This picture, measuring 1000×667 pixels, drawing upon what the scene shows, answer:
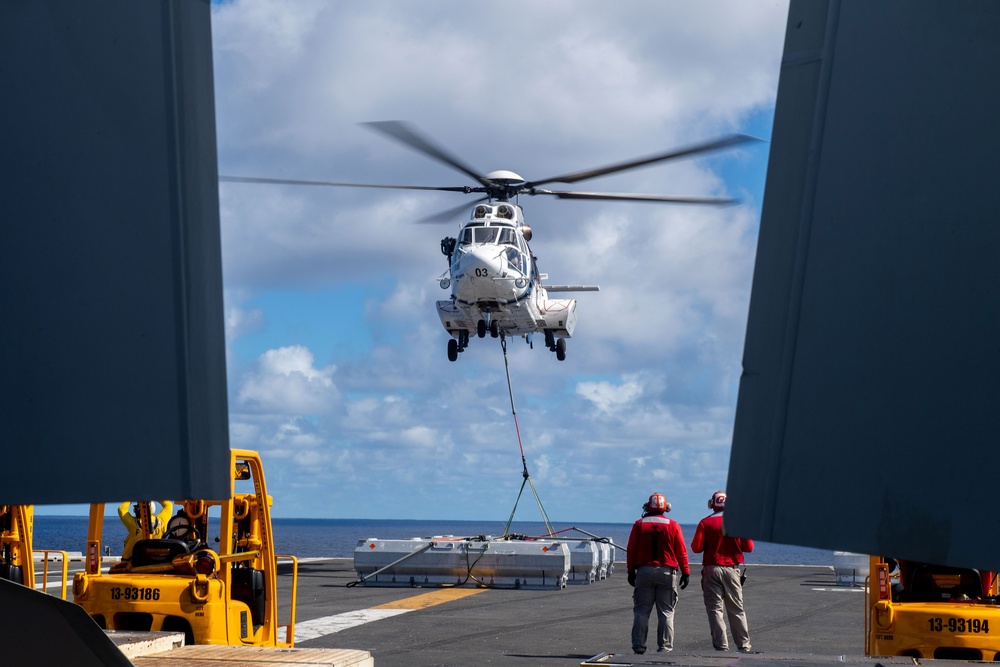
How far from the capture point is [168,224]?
3.10 meters

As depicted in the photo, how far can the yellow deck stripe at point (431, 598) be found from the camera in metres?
19.2

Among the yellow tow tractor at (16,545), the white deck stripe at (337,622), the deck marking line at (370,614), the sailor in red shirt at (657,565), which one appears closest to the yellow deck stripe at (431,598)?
the deck marking line at (370,614)

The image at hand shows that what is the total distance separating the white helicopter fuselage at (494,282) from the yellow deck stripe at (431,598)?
6.92 metres

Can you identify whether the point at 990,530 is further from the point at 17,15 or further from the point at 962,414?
the point at 17,15

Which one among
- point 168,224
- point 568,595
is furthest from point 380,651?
point 168,224

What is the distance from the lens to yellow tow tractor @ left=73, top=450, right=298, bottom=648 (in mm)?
9609

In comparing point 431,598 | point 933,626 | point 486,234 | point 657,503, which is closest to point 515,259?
point 486,234

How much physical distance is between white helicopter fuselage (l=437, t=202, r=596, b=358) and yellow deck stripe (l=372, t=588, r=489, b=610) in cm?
692

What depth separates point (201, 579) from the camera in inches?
376

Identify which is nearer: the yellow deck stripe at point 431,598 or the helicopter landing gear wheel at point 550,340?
the yellow deck stripe at point 431,598

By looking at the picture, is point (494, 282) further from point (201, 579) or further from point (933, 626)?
point (933, 626)

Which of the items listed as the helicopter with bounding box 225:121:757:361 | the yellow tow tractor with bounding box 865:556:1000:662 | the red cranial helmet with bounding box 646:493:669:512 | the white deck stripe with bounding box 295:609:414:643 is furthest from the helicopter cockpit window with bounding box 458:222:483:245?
the yellow tow tractor with bounding box 865:556:1000:662

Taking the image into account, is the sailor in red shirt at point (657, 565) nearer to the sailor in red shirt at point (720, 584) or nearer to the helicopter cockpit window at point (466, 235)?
the sailor in red shirt at point (720, 584)

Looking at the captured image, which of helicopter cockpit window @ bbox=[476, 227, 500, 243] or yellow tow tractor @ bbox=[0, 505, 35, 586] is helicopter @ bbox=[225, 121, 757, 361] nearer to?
helicopter cockpit window @ bbox=[476, 227, 500, 243]
